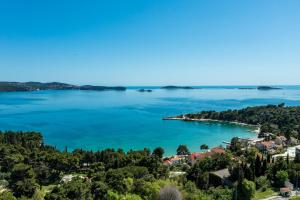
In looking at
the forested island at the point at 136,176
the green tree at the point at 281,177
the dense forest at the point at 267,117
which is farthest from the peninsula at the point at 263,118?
the green tree at the point at 281,177

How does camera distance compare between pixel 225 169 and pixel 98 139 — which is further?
pixel 98 139

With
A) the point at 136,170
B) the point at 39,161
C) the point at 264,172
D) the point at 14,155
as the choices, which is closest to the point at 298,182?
the point at 264,172

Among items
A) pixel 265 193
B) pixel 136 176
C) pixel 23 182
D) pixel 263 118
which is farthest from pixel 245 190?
pixel 263 118

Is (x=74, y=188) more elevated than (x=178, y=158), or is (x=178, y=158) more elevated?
(x=74, y=188)

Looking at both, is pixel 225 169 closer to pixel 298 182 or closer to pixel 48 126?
pixel 298 182

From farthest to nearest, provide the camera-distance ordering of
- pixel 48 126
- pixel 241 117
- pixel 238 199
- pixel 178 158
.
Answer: pixel 241 117
pixel 48 126
pixel 178 158
pixel 238 199

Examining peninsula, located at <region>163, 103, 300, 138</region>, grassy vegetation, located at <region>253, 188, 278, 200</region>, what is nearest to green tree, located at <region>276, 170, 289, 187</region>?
grassy vegetation, located at <region>253, 188, 278, 200</region>

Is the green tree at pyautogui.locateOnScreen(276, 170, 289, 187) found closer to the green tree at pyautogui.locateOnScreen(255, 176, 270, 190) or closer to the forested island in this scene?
the forested island

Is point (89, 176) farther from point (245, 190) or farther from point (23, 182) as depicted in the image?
point (245, 190)
